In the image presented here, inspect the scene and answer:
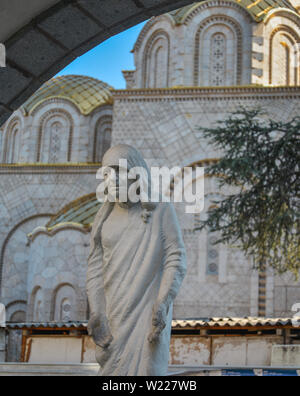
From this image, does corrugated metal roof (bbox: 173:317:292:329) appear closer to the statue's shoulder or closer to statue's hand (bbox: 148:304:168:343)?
the statue's shoulder

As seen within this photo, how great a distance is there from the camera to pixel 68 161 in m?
22.8

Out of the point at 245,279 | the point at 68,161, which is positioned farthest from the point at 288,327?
the point at 68,161

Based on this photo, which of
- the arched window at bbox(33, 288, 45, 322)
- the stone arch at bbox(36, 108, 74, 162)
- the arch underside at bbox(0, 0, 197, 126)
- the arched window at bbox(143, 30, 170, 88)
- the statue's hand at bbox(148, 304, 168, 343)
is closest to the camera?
the arch underside at bbox(0, 0, 197, 126)

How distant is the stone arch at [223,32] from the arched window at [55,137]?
6.18m

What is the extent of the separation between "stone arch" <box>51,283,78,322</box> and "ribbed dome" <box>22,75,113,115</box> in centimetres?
789

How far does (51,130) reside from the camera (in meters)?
23.3

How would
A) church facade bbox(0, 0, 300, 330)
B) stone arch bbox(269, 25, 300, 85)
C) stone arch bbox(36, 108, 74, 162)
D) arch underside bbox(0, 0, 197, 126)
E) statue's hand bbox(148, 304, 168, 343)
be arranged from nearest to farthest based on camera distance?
arch underside bbox(0, 0, 197, 126), statue's hand bbox(148, 304, 168, 343), church facade bbox(0, 0, 300, 330), stone arch bbox(269, 25, 300, 85), stone arch bbox(36, 108, 74, 162)

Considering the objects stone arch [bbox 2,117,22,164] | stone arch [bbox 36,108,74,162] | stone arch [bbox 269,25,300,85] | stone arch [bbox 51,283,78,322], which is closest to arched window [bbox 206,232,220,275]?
stone arch [bbox 51,283,78,322]

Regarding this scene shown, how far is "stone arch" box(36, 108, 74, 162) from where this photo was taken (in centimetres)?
2314

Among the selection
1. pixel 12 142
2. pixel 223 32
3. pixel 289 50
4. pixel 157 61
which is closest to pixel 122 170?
pixel 223 32

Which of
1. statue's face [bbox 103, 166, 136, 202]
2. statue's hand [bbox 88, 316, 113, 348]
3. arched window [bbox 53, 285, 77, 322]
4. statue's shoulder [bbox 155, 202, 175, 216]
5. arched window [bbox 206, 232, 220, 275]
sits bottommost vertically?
statue's hand [bbox 88, 316, 113, 348]

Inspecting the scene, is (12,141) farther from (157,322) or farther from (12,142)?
(157,322)

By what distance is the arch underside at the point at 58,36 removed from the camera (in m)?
3.74

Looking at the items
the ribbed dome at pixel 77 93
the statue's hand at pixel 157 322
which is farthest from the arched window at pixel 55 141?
the statue's hand at pixel 157 322
